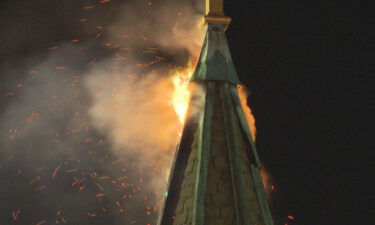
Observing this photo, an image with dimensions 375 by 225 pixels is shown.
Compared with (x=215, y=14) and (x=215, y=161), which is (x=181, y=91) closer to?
(x=215, y=14)

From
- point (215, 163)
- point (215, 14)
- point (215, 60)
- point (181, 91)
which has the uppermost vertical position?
point (215, 14)

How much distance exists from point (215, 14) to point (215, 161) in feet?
10.6

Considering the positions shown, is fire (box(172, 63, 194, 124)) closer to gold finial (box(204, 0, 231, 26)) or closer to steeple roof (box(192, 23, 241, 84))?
steeple roof (box(192, 23, 241, 84))

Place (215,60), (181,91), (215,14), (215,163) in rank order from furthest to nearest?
1. (181,91)
2. (215,14)
3. (215,60)
4. (215,163)

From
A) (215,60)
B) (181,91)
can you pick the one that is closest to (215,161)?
(215,60)

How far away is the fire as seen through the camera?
33.7 feet

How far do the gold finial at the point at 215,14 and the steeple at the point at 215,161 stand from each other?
470 millimetres

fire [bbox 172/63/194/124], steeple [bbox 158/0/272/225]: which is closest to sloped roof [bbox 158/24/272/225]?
steeple [bbox 158/0/272/225]

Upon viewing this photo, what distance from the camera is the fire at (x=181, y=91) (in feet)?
33.7

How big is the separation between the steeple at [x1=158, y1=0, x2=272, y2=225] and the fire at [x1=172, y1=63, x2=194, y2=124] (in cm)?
66

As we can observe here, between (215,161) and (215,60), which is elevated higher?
(215,60)

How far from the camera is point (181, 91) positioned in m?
11.1

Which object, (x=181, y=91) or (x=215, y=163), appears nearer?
(x=215, y=163)

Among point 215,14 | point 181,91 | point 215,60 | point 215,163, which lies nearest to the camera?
point 215,163
